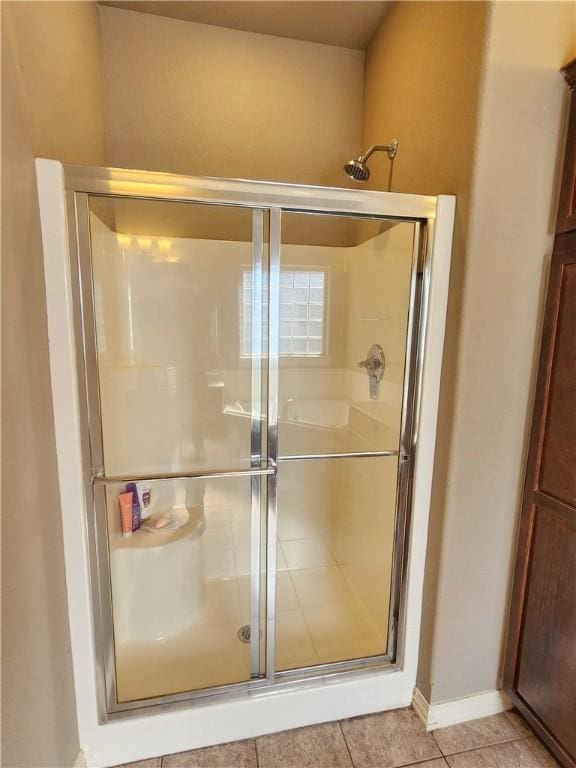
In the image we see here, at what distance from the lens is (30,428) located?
889 millimetres

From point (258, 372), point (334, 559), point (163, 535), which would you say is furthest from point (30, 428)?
point (334, 559)

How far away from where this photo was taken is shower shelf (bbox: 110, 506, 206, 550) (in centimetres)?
167

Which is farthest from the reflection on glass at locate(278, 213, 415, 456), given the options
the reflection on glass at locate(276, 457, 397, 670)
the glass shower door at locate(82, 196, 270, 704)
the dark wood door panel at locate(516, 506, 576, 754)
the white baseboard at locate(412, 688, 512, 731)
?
the white baseboard at locate(412, 688, 512, 731)

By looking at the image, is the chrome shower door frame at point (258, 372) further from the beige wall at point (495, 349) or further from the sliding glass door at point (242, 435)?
the beige wall at point (495, 349)

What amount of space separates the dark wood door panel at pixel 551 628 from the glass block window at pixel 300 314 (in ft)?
4.05

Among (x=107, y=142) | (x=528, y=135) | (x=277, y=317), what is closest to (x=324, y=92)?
(x=107, y=142)

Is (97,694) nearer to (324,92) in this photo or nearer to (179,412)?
(179,412)

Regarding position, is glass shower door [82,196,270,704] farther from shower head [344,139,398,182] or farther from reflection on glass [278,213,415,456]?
shower head [344,139,398,182]

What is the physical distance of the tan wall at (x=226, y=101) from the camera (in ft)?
5.55

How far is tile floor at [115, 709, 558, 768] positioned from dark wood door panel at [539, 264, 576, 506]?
876 millimetres

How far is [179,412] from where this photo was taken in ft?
6.54

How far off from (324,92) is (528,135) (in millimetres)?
1204

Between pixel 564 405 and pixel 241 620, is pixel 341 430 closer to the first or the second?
pixel 241 620

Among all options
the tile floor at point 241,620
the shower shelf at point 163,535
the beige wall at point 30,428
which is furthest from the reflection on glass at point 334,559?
the beige wall at point 30,428
